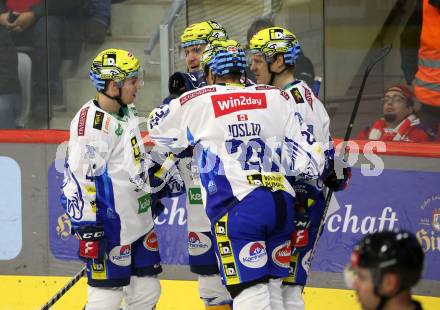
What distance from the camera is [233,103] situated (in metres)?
5.03

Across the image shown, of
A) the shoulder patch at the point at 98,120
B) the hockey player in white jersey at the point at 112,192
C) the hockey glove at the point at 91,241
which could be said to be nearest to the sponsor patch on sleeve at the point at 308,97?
the hockey player in white jersey at the point at 112,192

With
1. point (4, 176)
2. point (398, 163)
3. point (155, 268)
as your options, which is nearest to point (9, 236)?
point (4, 176)

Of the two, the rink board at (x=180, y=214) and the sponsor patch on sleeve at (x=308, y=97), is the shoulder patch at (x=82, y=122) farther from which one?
the rink board at (x=180, y=214)

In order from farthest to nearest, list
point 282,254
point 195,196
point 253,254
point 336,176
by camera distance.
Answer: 1. point 195,196
2. point 336,176
3. point 282,254
4. point 253,254

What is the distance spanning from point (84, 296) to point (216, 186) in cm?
200

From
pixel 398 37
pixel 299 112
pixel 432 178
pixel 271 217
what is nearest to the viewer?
pixel 271 217

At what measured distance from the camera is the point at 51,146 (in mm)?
7043

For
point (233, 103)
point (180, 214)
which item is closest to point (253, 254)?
point (233, 103)

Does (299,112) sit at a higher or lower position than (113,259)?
higher

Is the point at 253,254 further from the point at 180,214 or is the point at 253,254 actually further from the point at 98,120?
the point at 180,214

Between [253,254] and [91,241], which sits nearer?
[253,254]

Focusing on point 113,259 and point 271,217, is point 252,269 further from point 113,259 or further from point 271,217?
point 113,259

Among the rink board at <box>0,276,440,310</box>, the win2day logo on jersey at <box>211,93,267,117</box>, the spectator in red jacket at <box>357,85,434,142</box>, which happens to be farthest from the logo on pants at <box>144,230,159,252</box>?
the spectator in red jacket at <box>357,85,434,142</box>

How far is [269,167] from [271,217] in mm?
226
